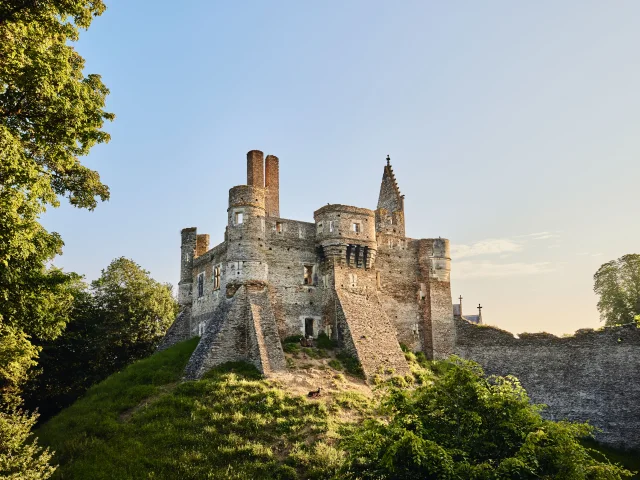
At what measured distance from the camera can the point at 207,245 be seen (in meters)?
41.6

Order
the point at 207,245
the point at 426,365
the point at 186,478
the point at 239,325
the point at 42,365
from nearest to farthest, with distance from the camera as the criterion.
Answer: the point at 186,478
the point at 239,325
the point at 42,365
the point at 426,365
the point at 207,245

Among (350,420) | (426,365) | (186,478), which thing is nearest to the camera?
(186,478)

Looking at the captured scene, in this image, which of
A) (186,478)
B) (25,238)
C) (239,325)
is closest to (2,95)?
(25,238)

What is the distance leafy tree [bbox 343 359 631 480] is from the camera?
51.0 ft

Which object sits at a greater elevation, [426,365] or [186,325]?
[186,325]

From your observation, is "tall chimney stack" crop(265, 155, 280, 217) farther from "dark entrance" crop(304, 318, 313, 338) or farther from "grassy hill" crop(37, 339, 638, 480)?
"grassy hill" crop(37, 339, 638, 480)

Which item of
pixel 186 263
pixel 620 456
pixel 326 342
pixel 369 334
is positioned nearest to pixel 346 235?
pixel 369 334

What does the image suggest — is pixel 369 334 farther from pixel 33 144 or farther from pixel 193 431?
pixel 33 144

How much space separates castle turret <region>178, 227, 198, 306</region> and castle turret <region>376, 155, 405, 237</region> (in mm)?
A: 13257

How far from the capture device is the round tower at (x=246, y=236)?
3344cm

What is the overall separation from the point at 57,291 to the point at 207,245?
77.4 feet

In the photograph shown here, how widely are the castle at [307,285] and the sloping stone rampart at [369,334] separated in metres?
0.08

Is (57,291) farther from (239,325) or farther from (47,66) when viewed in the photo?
(239,325)

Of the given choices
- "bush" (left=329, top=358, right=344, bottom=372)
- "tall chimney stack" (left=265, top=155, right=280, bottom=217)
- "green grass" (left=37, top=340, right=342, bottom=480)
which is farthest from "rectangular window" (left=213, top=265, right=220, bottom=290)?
"bush" (left=329, top=358, right=344, bottom=372)
